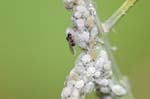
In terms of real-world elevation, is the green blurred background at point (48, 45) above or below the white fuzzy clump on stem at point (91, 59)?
above

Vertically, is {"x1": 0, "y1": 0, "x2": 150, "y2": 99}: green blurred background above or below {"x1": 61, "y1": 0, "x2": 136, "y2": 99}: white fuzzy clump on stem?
above

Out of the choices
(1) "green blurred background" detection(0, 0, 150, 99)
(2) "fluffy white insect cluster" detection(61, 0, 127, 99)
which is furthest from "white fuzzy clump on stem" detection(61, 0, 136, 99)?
(1) "green blurred background" detection(0, 0, 150, 99)

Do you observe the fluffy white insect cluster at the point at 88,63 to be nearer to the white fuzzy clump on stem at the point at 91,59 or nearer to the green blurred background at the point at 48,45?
the white fuzzy clump on stem at the point at 91,59

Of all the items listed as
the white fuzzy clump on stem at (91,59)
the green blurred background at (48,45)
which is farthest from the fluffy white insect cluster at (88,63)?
the green blurred background at (48,45)

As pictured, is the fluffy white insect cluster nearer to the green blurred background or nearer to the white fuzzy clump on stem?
the white fuzzy clump on stem

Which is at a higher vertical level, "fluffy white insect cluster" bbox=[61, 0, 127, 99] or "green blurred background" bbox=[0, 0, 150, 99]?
"green blurred background" bbox=[0, 0, 150, 99]

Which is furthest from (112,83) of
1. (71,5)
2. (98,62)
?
(71,5)

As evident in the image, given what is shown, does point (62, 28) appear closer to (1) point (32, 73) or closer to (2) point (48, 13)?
(2) point (48, 13)

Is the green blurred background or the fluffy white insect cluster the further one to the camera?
the green blurred background
